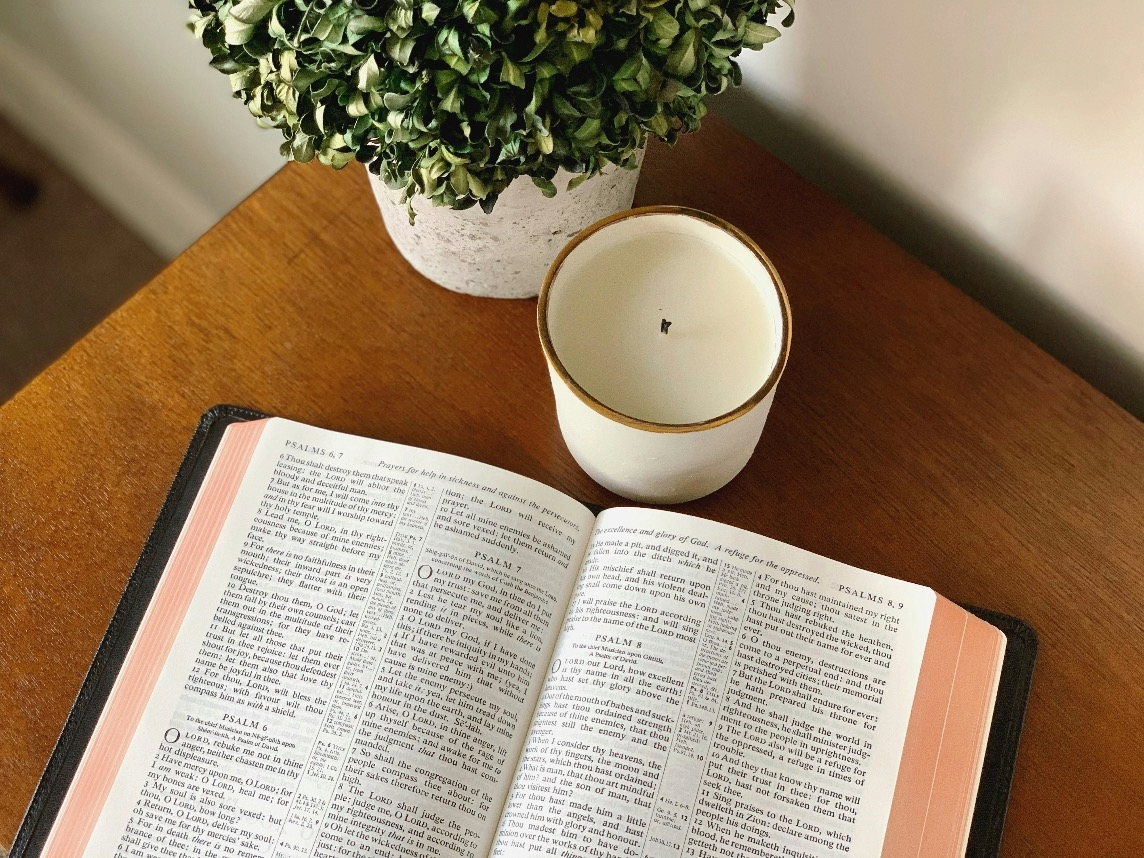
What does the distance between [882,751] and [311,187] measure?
508 millimetres

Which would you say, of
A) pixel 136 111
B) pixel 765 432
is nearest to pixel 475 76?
pixel 765 432

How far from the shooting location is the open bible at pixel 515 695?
48cm

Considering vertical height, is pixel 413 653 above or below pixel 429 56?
below

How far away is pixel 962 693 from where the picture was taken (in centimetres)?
51

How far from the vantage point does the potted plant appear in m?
0.40

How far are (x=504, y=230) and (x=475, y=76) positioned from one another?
15 centimetres

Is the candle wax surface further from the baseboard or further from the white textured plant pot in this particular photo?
the baseboard

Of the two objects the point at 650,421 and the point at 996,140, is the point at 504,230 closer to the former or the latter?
the point at 650,421

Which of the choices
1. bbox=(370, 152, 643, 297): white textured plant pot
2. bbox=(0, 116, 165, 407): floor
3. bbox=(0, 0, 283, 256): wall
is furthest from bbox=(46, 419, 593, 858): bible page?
Answer: bbox=(0, 116, 165, 407): floor

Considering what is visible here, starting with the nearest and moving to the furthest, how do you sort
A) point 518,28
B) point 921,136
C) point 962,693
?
point 518,28
point 962,693
point 921,136

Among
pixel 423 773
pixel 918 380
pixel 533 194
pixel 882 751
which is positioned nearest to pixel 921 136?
pixel 918 380

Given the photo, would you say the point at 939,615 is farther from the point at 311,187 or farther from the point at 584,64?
the point at 311,187

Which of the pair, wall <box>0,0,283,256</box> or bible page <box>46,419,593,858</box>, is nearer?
bible page <box>46,419,593,858</box>

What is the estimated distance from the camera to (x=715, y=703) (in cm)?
50
